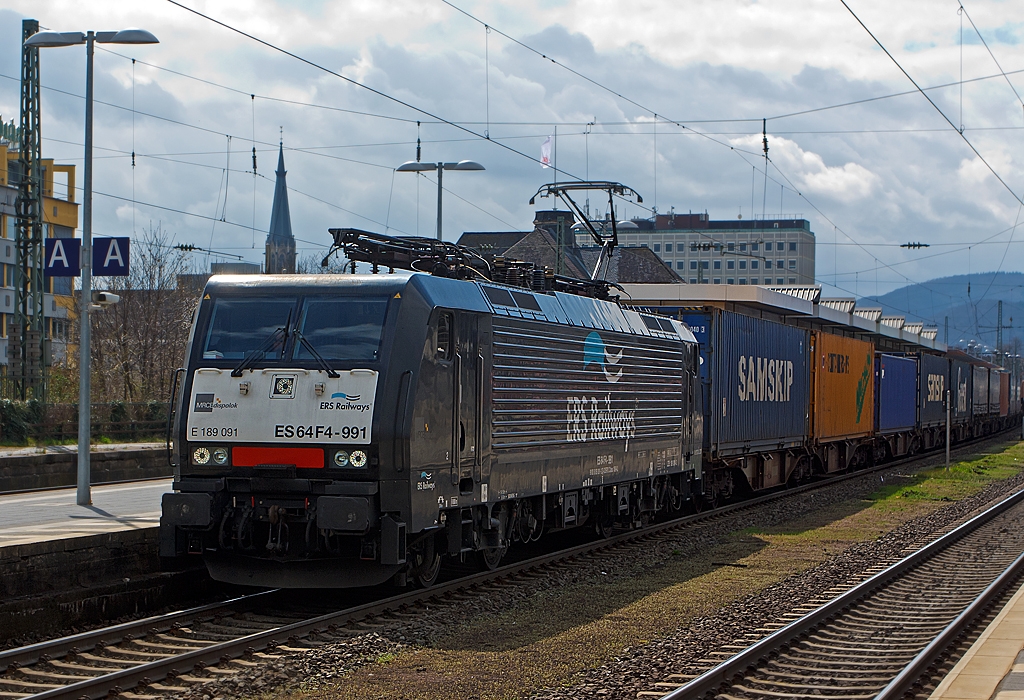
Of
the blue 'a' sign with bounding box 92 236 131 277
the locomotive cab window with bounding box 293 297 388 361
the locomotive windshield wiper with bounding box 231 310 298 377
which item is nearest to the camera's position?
the locomotive cab window with bounding box 293 297 388 361

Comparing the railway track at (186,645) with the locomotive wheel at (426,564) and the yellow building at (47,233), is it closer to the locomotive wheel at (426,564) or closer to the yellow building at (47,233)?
the locomotive wheel at (426,564)

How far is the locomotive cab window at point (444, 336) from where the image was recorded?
1113cm

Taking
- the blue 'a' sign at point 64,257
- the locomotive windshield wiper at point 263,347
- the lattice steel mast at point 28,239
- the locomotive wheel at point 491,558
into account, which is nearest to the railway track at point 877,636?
the locomotive wheel at point 491,558

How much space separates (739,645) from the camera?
9719mm

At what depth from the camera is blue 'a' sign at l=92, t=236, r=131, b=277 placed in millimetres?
17031

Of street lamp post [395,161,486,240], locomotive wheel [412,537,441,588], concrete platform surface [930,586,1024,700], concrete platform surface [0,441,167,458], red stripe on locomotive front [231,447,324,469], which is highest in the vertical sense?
street lamp post [395,161,486,240]

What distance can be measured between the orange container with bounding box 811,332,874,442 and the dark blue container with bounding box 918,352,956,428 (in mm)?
7655

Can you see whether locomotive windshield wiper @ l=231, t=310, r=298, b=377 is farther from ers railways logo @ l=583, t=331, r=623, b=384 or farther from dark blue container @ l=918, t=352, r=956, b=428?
dark blue container @ l=918, t=352, r=956, b=428

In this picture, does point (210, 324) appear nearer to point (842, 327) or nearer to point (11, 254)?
point (842, 327)

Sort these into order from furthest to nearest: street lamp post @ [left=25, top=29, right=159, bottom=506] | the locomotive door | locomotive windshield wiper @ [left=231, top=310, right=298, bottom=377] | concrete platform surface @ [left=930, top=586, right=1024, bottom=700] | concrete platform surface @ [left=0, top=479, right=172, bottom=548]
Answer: street lamp post @ [left=25, top=29, right=159, bottom=506]
concrete platform surface @ [left=0, top=479, right=172, bottom=548]
the locomotive door
locomotive windshield wiper @ [left=231, top=310, right=298, bottom=377]
concrete platform surface @ [left=930, top=586, right=1024, bottom=700]

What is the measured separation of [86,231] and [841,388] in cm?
1859

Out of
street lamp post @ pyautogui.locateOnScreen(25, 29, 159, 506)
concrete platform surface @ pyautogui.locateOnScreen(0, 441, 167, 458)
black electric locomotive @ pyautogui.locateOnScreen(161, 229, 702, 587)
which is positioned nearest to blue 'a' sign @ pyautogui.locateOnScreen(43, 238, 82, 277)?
street lamp post @ pyautogui.locateOnScreen(25, 29, 159, 506)

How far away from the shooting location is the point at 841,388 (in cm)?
2895

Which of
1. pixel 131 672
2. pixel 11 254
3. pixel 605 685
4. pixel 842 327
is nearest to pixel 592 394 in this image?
pixel 605 685
